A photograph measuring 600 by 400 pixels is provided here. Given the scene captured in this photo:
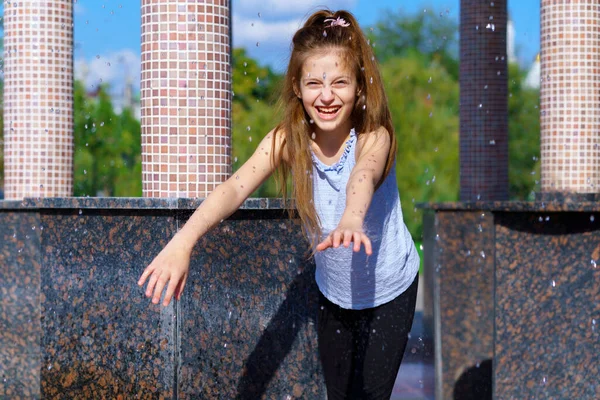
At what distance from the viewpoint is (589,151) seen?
947cm

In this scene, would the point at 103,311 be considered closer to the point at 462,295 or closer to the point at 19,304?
the point at 19,304

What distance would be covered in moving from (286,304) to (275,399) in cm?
52

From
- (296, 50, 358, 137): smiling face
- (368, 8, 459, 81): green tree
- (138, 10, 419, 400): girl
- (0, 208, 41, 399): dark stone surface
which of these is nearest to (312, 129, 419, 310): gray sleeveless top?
(138, 10, 419, 400): girl

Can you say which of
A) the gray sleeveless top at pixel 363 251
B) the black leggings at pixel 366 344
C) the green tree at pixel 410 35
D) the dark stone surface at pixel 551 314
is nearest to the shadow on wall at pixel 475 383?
the dark stone surface at pixel 551 314

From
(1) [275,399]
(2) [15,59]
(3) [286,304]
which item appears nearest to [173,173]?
(3) [286,304]

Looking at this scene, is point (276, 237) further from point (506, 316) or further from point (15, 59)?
point (15, 59)

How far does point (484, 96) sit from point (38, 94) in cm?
511

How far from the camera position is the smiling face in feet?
12.2

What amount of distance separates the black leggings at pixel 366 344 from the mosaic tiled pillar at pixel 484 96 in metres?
7.32

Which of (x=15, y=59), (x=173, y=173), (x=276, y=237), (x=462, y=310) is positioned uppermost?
(x=15, y=59)

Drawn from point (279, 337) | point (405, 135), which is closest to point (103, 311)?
point (279, 337)

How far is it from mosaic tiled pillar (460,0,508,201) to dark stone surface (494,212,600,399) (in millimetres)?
4745

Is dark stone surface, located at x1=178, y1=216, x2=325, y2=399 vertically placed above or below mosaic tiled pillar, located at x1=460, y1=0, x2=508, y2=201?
below

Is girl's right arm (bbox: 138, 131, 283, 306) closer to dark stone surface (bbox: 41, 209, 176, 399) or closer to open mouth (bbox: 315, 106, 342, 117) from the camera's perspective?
open mouth (bbox: 315, 106, 342, 117)
